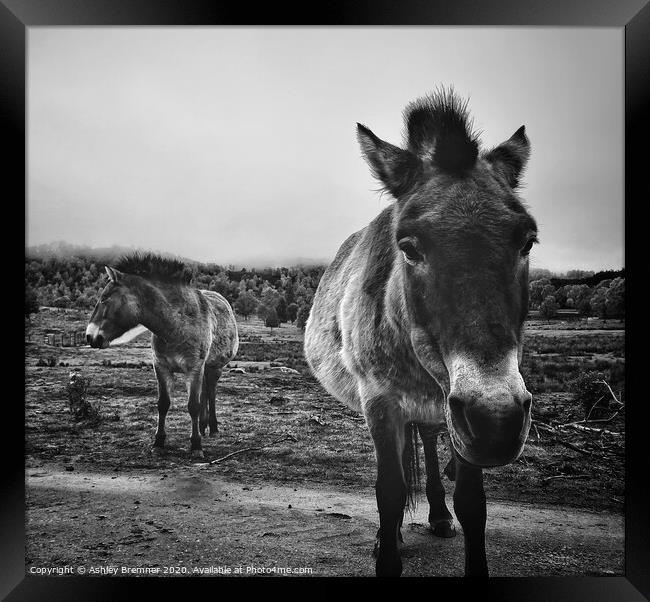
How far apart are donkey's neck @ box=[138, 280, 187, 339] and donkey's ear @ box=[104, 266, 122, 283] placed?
16 cm

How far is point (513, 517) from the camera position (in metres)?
3.16

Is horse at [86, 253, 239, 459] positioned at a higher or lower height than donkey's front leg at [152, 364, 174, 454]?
higher

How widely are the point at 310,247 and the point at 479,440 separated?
5.97 feet

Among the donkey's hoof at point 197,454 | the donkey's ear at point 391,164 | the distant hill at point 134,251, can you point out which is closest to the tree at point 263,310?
the distant hill at point 134,251

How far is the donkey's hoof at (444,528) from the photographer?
3.10 m

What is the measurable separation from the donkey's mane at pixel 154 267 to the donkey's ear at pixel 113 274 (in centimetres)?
3

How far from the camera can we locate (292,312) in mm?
3398

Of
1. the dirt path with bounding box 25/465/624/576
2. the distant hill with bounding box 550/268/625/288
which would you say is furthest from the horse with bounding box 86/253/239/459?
the distant hill with bounding box 550/268/625/288

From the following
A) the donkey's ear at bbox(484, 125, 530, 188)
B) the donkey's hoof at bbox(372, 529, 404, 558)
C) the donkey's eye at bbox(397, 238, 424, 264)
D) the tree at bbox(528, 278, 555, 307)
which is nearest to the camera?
the donkey's eye at bbox(397, 238, 424, 264)

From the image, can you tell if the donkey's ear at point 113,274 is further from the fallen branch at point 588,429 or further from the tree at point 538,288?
the fallen branch at point 588,429

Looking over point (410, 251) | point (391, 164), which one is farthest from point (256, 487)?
point (391, 164)

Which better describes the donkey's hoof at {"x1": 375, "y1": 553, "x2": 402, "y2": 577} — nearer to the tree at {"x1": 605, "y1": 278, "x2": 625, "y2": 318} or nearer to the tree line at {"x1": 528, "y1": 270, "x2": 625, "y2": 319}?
the tree line at {"x1": 528, "y1": 270, "x2": 625, "y2": 319}

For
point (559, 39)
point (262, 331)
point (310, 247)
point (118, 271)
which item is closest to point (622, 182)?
point (559, 39)

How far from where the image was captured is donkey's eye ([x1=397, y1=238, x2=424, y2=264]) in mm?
2330
